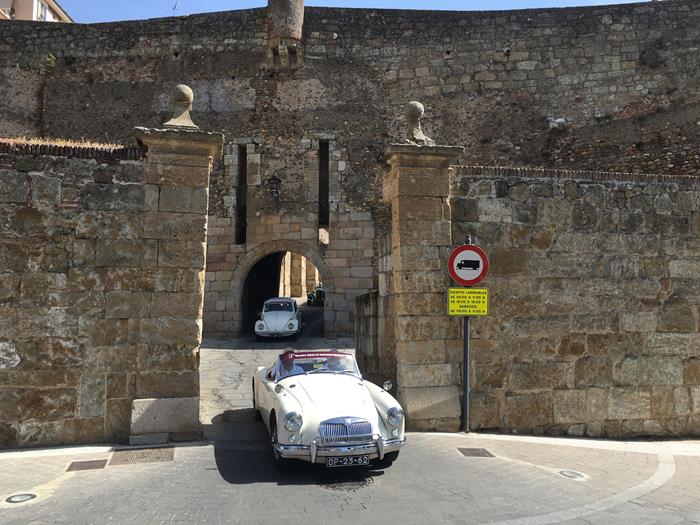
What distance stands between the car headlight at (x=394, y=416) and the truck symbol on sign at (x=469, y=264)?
206 centimetres

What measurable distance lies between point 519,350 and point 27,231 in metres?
5.77

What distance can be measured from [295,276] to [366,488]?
28084 millimetres

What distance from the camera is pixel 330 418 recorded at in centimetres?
502

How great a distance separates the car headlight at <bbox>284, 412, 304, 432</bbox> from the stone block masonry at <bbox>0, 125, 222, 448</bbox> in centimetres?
155

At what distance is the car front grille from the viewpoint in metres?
4.91

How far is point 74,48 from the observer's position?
714 inches

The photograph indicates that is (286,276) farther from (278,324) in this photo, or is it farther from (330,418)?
(330,418)

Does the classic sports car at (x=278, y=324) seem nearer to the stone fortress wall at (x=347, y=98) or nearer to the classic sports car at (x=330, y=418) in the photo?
the stone fortress wall at (x=347, y=98)

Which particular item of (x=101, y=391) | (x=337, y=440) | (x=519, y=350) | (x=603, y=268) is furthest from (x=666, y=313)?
(x=101, y=391)

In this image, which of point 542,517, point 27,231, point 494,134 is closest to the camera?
point 542,517

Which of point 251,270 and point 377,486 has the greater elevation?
point 251,270

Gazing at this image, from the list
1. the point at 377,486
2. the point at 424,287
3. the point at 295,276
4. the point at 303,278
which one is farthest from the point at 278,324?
the point at 303,278

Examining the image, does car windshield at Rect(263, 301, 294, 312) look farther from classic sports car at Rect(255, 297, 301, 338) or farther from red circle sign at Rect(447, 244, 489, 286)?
red circle sign at Rect(447, 244, 489, 286)

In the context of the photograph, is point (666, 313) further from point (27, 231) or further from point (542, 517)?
point (27, 231)
